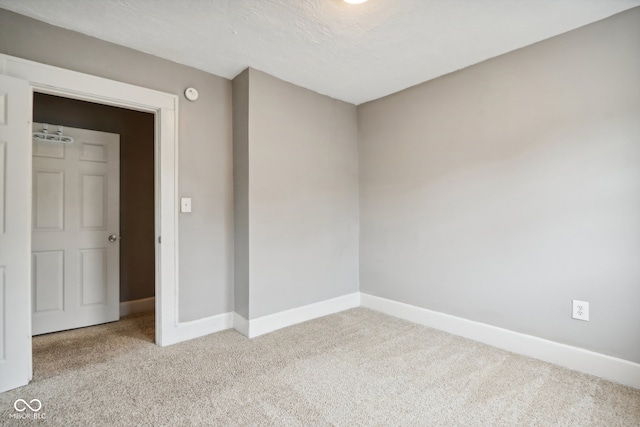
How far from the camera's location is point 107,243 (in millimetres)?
3090

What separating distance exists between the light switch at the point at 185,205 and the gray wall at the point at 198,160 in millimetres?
40

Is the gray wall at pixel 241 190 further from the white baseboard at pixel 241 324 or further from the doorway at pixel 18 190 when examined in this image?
the doorway at pixel 18 190

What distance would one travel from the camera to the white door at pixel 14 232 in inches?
71.1

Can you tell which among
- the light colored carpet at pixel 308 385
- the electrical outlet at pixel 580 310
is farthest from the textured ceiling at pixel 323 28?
the light colored carpet at pixel 308 385

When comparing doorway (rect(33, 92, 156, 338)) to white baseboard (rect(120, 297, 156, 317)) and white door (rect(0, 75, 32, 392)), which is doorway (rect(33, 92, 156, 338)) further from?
white door (rect(0, 75, 32, 392))

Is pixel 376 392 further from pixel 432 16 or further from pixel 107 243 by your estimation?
pixel 107 243

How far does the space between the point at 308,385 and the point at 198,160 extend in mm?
1985

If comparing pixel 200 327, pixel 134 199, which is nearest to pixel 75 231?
pixel 134 199

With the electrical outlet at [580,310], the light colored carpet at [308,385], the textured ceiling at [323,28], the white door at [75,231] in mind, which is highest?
the textured ceiling at [323,28]

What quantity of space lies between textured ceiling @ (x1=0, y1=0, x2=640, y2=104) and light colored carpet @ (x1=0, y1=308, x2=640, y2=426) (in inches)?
91.7

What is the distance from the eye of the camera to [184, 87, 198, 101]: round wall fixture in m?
2.62

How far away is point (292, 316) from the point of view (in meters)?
2.97

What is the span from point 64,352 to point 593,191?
13.1 feet

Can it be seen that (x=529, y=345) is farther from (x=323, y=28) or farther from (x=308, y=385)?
(x=323, y=28)
